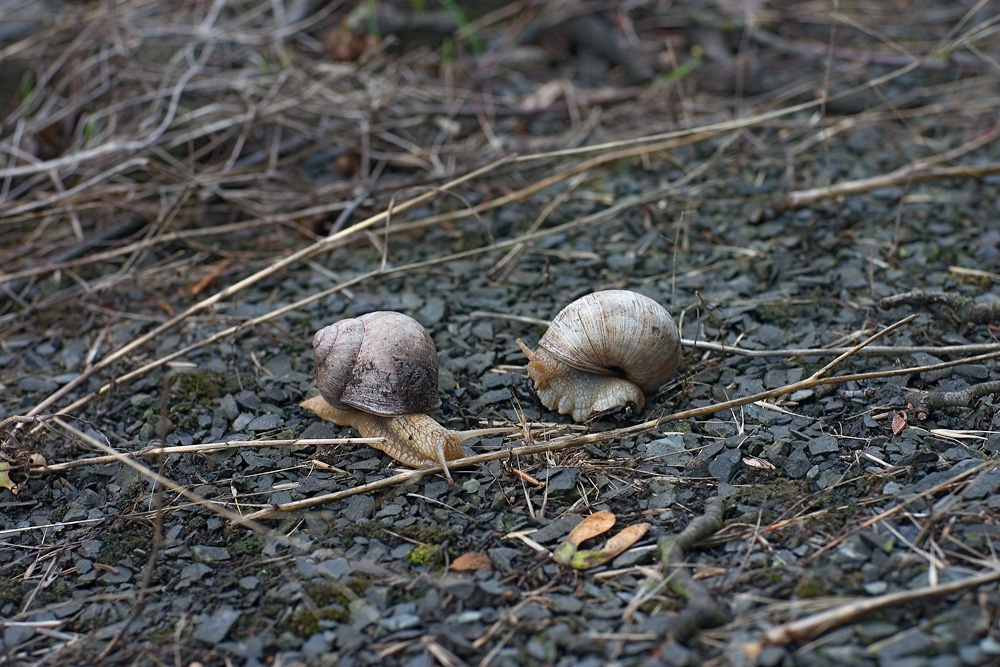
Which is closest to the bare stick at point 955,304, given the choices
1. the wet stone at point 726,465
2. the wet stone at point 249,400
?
the wet stone at point 726,465

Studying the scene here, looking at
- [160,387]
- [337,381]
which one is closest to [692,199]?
[337,381]

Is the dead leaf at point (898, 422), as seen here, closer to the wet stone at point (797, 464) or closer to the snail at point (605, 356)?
the wet stone at point (797, 464)

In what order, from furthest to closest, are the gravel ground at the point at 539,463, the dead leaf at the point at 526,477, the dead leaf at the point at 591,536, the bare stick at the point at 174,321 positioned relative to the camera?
the bare stick at the point at 174,321, the dead leaf at the point at 526,477, the dead leaf at the point at 591,536, the gravel ground at the point at 539,463

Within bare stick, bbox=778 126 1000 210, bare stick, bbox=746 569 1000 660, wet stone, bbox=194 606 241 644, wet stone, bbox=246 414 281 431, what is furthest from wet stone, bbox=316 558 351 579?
bare stick, bbox=778 126 1000 210

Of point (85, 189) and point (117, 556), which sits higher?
point (85, 189)

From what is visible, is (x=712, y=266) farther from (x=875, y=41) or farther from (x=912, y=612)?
(x=875, y=41)

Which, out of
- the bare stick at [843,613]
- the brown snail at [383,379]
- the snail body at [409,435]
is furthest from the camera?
the brown snail at [383,379]

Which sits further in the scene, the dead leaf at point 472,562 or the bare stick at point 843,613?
the dead leaf at point 472,562
